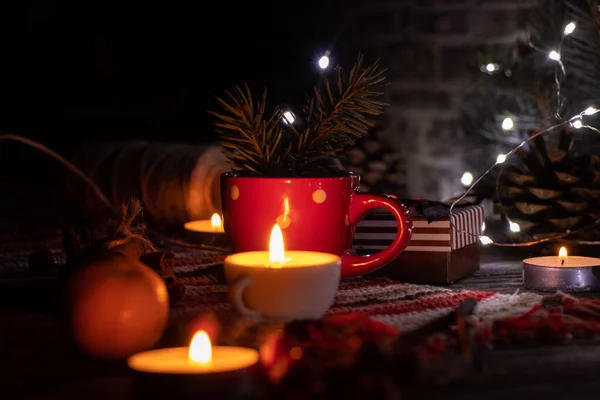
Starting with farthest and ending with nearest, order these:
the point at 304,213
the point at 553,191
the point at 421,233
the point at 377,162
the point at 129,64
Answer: the point at 129,64 → the point at 377,162 → the point at 553,191 → the point at 421,233 → the point at 304,213

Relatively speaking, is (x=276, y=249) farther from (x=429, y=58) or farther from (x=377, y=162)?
(x=429, y=58)

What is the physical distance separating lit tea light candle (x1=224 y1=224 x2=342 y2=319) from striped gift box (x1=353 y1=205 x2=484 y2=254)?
302mm

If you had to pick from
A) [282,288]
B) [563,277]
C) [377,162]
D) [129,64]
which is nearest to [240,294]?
[282,288]

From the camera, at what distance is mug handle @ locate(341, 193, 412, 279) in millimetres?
1063

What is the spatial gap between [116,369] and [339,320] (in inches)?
8.2

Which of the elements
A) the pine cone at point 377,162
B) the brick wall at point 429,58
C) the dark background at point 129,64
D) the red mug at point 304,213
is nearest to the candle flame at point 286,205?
the red mug at point 304,213

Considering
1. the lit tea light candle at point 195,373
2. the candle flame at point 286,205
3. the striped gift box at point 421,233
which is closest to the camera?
the lit tea light candle at point 195,373

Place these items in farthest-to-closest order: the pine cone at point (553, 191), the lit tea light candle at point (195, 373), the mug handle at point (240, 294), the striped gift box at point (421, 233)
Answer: the pine cone at point (553, 191), the striped gift box at point (421, 233), the mug handle at point (240, 294), the lit tea light candle at point (195, 373)

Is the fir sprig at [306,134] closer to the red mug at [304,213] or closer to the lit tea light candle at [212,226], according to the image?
the red mug at [304,213]

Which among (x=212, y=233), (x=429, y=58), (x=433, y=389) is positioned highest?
(x=429, y=58)

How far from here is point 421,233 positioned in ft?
3.81

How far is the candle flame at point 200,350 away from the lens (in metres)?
0.73

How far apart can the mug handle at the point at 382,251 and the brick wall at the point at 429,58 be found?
1004 millimetres

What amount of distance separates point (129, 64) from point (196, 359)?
183 cm
